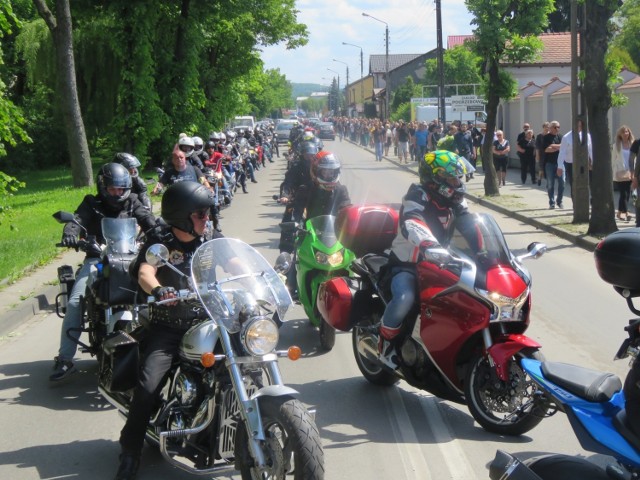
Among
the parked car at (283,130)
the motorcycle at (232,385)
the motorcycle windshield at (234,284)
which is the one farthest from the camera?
the parked car at (283,130)

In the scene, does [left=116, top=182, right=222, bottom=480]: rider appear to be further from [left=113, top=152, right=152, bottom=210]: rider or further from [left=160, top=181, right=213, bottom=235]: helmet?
[left=113, top=152, right=152, bottom=210]: rider

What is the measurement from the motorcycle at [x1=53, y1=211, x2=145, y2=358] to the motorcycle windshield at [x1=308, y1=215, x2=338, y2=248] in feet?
5.63

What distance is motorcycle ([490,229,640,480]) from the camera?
3262mm

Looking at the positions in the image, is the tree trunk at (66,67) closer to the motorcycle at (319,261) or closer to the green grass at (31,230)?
the green grass at (31,230)

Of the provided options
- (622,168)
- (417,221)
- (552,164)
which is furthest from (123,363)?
(552,164)

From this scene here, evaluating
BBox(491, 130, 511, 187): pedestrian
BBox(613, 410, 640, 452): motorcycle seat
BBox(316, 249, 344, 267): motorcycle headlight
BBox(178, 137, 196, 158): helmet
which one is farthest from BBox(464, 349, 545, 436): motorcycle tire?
BBox(491, 130, 511, 187): pedestrian

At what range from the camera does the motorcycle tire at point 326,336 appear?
796 cm

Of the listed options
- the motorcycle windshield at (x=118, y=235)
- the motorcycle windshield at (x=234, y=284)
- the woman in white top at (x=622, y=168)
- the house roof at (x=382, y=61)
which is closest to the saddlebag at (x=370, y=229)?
the motorcycle windshield at (x=118, y=235)

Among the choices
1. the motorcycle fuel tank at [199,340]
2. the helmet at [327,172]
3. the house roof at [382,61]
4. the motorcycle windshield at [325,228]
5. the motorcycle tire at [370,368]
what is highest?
the house roof at [382,61]

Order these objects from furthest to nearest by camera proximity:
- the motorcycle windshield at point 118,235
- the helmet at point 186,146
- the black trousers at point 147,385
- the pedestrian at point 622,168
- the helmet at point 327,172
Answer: the pedestrian at point 622,168
the helmet at point 186,146
the helmet at point 327,172
the motorcycle windshield at point 118,235
the black trousers at point 147,385

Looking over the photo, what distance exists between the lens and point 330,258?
8.07 metres

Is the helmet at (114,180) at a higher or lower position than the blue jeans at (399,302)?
higher

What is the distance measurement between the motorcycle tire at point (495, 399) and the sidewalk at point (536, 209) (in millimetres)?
8785

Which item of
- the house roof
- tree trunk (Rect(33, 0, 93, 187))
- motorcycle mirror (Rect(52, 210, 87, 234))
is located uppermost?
the house roof
